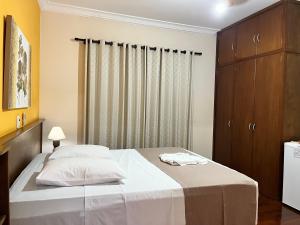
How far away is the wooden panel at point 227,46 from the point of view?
3709 mm

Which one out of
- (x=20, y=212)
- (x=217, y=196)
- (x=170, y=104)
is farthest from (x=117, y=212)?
(x=170, y=104)

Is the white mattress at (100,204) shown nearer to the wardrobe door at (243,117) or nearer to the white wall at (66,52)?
the white wall at (66,52)

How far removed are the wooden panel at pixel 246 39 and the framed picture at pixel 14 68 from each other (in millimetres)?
2943

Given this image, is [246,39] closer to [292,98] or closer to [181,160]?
[292,98]

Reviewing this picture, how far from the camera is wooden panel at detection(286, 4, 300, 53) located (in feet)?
9.22

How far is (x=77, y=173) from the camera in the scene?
1652 mm

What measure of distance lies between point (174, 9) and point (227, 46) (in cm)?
121

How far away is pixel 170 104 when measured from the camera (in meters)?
3.77

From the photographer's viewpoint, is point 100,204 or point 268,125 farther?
point 268,125

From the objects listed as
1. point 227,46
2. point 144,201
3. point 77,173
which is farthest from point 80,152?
point 227,46

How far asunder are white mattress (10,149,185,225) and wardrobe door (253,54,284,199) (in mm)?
1833

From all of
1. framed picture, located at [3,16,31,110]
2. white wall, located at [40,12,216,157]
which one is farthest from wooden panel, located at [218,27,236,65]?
framed picture, located at [3,16,31,110]

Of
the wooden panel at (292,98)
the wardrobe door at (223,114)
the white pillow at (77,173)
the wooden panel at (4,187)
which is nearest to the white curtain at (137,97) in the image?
the wardrobe door at (223,114)

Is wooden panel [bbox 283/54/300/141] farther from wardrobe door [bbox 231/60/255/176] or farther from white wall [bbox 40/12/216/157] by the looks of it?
white wall [bbox 40/12/216/157]
